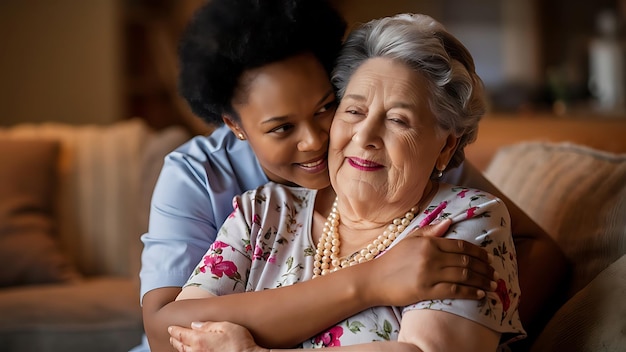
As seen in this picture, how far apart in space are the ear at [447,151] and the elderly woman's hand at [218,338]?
49cm

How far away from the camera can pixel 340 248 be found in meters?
1.68

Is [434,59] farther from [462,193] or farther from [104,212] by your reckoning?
[104,212]

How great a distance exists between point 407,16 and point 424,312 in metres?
0.57

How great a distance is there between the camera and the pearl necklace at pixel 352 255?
64.0 inches

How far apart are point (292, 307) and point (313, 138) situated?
1.14 ft

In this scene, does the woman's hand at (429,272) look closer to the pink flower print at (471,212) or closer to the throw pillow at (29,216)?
the pink flower print at (471,212)

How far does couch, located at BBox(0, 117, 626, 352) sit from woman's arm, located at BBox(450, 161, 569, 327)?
0.25ft

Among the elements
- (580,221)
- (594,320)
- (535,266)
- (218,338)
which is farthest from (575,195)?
(218,338)

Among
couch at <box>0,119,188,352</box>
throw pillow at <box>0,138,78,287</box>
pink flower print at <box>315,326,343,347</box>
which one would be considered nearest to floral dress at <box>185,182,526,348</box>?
pink flower print at <box>315,326,343,347</box>

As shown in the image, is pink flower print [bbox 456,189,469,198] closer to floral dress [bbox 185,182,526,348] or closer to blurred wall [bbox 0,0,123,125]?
floral dress [bbox 185,182,526,348]

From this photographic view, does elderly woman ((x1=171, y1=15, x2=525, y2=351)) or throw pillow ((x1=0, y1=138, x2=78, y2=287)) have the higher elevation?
elderly woman ((x1=171, y1=15, x2=525, y2=351))

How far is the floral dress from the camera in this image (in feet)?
4.92

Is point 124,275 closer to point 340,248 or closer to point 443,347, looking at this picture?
point 340,248

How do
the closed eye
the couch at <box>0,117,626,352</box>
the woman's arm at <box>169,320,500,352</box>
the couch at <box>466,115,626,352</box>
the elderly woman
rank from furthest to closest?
the couch at <box>0,117,626,352</box> < the closed eye < the couch at <box>466,115,626,352</box> < the elderly woman < the woman's arm at <box>169,320,500,352</box>
